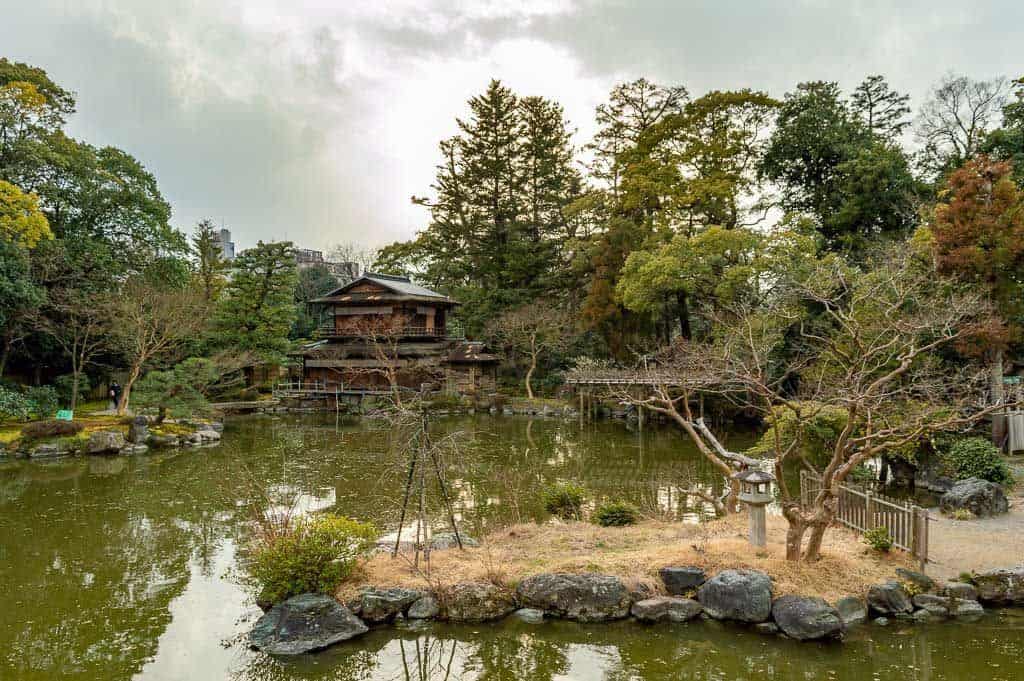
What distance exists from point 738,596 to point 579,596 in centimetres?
160

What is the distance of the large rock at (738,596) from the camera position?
6168 mm

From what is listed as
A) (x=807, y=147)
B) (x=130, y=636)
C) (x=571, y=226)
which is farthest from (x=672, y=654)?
(x=571, y=226)

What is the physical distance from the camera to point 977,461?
1055 centimetres

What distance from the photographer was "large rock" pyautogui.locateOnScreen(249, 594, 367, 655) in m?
5.89

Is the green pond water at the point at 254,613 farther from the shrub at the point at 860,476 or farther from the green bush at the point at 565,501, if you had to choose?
the shrub at the point at 860,476

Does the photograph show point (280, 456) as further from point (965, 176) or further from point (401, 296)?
point (965, 176)

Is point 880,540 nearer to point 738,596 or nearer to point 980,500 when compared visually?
point 738,596

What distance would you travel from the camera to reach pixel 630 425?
892 inches

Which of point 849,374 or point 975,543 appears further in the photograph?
point 975,543

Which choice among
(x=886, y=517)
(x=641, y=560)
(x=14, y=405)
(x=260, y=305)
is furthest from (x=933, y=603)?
(x=260, y=305)

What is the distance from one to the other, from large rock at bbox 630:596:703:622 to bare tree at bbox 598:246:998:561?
1.28 m

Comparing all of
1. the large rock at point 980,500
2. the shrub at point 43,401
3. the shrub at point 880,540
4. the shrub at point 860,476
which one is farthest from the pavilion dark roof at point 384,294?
the shrub at point 880,540

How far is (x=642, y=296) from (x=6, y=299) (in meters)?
20.7

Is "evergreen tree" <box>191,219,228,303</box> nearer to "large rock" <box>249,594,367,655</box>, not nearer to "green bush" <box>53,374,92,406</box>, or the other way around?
"green bush" <box>53,374,92,406</box>
